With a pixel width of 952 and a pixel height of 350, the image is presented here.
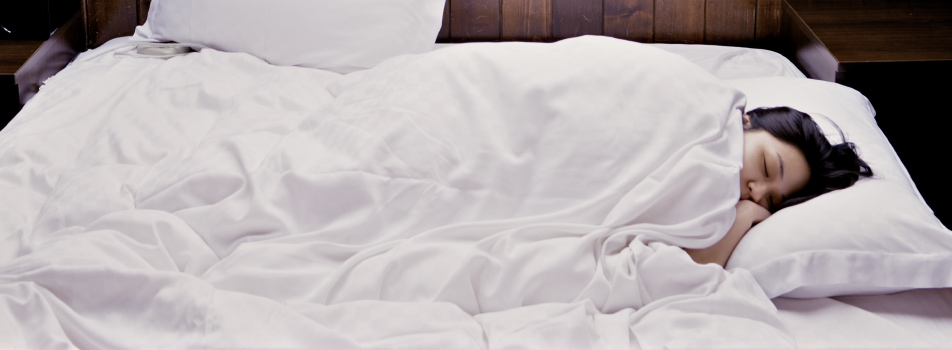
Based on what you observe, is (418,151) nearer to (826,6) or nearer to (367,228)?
(367,228)

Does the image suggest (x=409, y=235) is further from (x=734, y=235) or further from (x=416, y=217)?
(x=734, y=235)

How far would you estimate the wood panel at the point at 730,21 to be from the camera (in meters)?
1.96

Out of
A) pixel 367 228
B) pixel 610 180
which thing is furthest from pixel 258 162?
pixel 610 180

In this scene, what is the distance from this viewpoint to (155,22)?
5.92 feet

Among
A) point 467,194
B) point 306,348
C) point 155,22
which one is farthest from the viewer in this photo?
point 155,22

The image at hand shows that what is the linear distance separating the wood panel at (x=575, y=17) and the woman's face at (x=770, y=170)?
88 centimetres

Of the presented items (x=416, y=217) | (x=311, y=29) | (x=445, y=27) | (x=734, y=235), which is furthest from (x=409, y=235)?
(x=445, y=27)

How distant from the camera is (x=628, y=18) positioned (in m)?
1.96

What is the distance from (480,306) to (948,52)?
1.36m

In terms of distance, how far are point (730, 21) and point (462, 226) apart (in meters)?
1.30

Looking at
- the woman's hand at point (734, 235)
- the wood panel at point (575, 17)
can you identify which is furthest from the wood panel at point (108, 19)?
the woman's hand at point (734, 235)

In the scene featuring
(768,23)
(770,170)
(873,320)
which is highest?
(768,23)

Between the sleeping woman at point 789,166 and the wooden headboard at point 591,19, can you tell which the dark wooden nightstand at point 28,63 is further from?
the sleeping woman at point 789,166

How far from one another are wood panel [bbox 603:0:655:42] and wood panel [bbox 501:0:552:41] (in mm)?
155
